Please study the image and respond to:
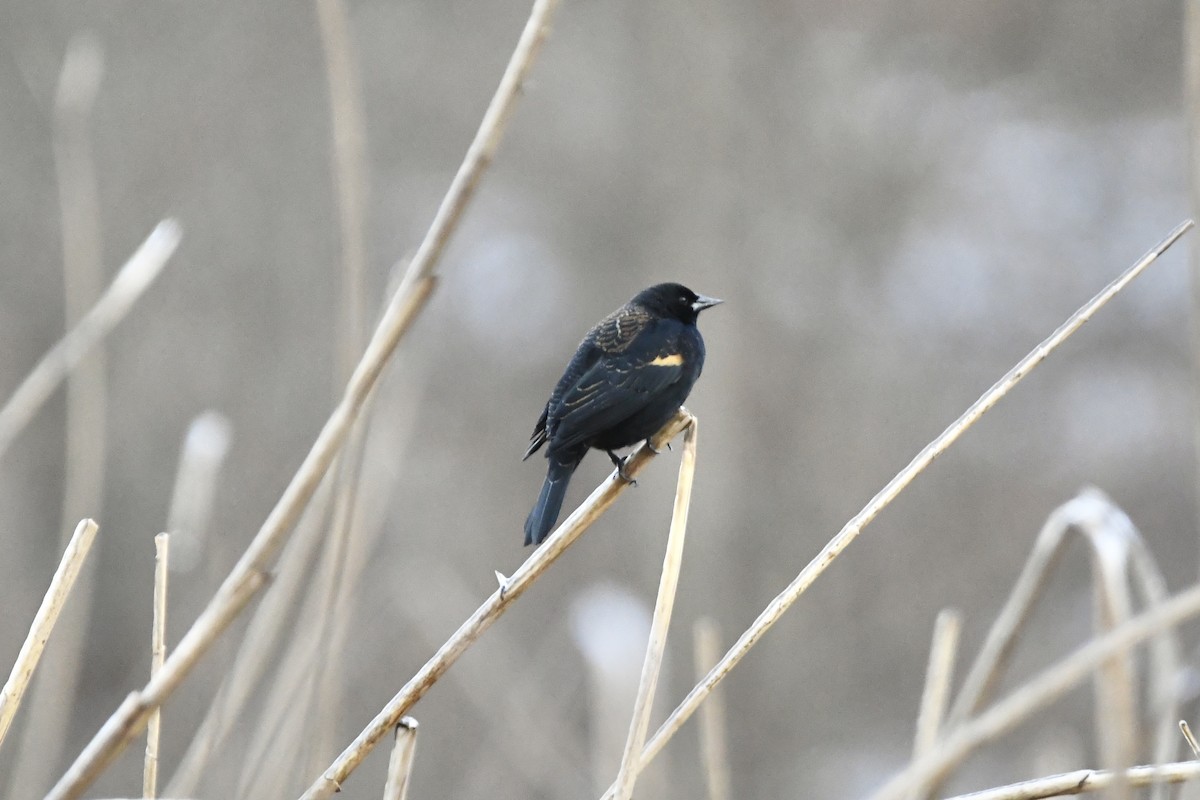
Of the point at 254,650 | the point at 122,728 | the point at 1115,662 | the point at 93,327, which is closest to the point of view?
the point at 122,728

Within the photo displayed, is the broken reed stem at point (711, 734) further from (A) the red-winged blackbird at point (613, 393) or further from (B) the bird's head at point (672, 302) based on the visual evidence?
(B) the bird's head at point (672, 302)

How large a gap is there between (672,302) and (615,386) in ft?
2.26

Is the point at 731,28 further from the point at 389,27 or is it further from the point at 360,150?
the point at 360,150

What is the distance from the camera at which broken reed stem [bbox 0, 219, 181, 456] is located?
5.56ft

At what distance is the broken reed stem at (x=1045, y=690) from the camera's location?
42.4 inches

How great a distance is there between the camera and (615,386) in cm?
279

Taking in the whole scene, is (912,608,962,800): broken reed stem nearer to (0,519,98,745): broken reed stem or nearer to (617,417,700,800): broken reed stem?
(617,417,700,800): broken reed stem

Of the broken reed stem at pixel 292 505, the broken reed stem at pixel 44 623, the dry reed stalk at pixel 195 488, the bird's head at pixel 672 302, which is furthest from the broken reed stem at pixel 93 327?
the bird's head at pixel 672 302

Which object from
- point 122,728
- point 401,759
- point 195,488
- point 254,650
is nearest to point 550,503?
point 195,488

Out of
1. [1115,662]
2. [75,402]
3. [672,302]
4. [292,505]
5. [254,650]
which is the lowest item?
[1115,662]

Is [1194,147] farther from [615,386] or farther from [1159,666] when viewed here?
[615,386]

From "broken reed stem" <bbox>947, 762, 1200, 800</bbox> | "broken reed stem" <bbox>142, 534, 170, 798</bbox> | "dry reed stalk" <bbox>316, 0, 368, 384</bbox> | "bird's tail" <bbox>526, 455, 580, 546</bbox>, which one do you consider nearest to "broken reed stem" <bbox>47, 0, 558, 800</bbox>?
"dry reed stalk" <bbox>316, 0, 368, 384</bbox>

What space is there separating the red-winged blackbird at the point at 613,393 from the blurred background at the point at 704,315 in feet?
13.8

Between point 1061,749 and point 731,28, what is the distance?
865 centimetres
